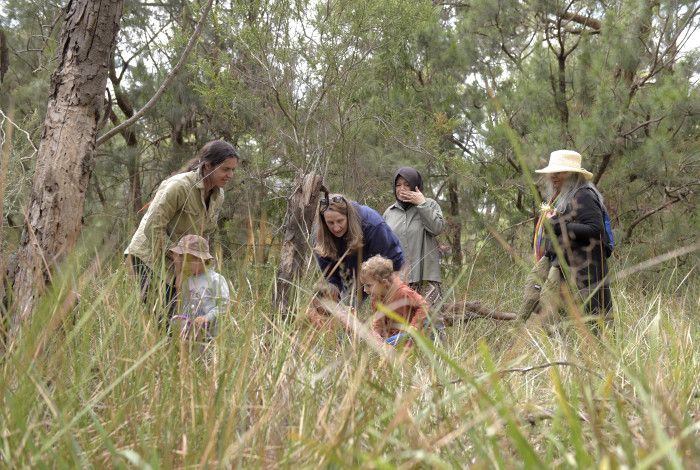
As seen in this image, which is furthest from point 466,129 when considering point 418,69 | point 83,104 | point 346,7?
point 83,104

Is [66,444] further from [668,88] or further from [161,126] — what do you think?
[161,126]

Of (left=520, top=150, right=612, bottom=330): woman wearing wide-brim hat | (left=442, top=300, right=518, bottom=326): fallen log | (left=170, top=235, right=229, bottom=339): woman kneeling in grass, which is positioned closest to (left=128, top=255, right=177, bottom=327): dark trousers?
(left=170, top=235, right=229, bottom=339): woman kneeling in grass

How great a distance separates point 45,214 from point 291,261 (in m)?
1.63

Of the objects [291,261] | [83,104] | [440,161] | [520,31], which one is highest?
[520,31]

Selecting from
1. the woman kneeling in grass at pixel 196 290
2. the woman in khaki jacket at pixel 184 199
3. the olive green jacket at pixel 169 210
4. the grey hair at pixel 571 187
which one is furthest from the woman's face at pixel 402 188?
the woman kneeling in grass at pixel 196 290

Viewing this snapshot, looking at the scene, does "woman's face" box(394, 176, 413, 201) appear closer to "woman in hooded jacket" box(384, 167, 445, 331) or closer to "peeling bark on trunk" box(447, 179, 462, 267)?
"woman in hooded jacket" box(384, 167, 445, 331)

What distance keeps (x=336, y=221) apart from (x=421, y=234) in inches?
69.9

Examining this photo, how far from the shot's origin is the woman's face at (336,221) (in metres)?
4.21

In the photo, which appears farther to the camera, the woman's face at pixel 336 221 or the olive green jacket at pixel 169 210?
the woman's face at pixel 336 221

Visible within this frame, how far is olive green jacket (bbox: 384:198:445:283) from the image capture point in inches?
228

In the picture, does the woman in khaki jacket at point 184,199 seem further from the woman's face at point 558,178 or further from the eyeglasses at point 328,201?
the woman's face at point 558,178

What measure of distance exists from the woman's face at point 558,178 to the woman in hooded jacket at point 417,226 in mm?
1303

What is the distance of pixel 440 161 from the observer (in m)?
8.89

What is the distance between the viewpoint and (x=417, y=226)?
19.4 ft
